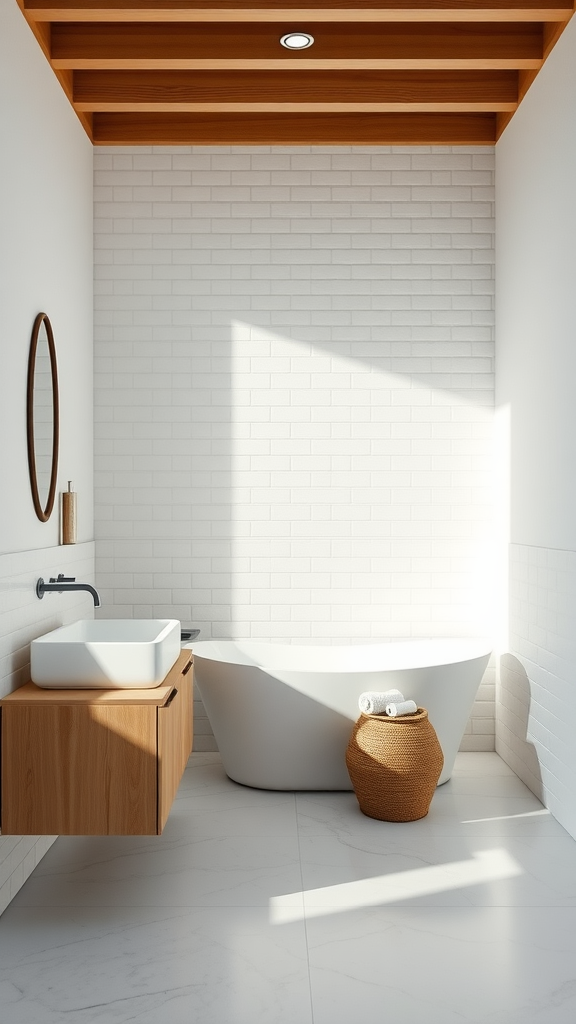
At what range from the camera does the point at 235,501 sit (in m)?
5.19

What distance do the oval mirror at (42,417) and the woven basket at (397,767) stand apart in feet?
5.89

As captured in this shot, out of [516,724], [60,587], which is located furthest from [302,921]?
[516,724]

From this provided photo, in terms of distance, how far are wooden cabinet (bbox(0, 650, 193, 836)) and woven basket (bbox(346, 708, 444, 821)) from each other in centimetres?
130

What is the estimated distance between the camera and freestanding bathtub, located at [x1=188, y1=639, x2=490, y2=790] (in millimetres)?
4328

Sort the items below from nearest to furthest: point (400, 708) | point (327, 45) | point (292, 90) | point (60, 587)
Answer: point (60, 587) → point (400, 708) → point (327, 45) → point (292, 90)

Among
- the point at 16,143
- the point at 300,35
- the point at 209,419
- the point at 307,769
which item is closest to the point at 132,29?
the point at 300,35

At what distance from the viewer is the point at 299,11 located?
3801 millimetres

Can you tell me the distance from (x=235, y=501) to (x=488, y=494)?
148cm

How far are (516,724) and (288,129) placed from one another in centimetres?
359

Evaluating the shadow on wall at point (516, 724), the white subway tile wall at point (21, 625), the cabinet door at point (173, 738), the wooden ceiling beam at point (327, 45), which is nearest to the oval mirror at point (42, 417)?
the white subway tile wall at point (21, 625)

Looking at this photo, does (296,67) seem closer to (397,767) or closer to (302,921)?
(397,767)

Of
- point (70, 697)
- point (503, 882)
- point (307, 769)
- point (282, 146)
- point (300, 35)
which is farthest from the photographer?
point (282, 146)

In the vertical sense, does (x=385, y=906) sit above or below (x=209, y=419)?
below

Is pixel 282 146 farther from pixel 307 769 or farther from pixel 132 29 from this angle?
pixel 307 769
